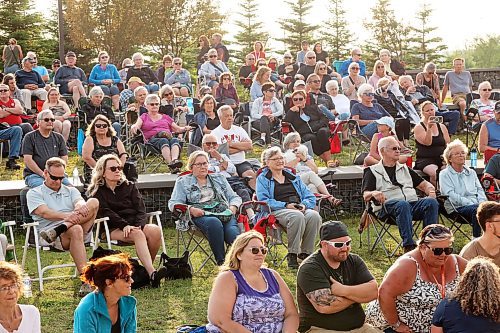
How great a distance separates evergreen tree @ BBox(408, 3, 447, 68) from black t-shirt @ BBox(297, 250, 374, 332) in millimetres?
27441

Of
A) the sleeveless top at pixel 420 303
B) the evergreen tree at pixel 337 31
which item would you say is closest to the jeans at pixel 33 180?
the sleeveless top at pixel 420 303

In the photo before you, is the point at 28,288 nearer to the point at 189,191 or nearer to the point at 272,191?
the point at 189,191

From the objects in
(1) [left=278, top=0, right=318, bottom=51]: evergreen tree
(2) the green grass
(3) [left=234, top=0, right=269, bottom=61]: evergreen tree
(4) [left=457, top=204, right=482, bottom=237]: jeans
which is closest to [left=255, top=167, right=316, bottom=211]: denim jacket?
(2) the green grass

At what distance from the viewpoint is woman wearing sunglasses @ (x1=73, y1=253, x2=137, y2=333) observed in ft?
19.2

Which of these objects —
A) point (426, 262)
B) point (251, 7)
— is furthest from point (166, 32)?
point (426, 262)

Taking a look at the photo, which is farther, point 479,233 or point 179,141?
point 179,141

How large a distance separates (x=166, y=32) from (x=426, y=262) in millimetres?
23639

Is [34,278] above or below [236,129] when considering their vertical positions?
below

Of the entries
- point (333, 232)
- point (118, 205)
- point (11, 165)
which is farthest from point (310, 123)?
point (333, 232)

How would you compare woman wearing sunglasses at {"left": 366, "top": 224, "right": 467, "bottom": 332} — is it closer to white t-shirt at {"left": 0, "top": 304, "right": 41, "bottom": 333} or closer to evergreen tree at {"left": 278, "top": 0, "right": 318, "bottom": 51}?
white t-shirt at {"left": 0, "top": 304, "right": 41, "bottom": 333}

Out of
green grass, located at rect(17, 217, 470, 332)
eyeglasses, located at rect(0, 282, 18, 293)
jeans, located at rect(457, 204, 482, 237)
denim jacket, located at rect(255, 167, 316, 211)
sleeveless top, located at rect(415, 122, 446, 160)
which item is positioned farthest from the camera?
sleeveless top, located at rect(415, 122, 446, 160)

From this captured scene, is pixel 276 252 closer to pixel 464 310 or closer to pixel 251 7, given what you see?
pixel 464 310

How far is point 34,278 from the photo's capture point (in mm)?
9227

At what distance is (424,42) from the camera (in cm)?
3391
